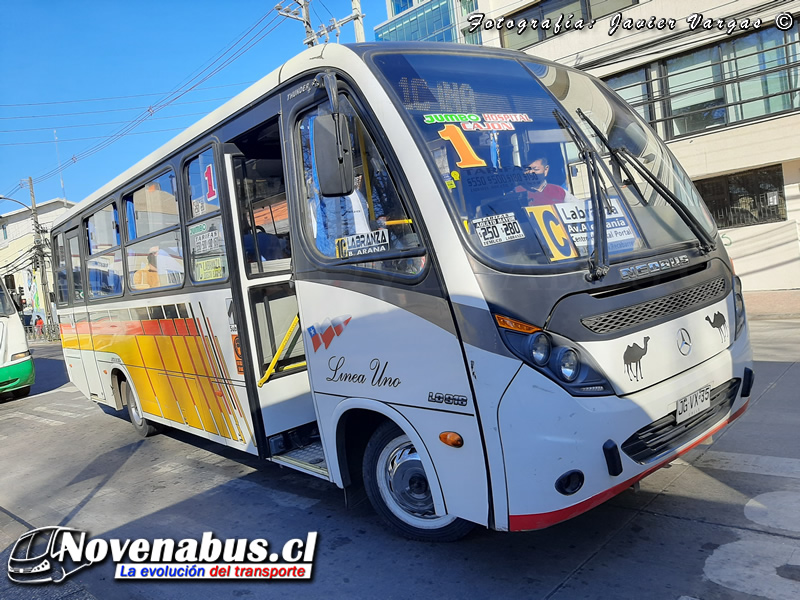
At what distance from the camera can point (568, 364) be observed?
9.98ft

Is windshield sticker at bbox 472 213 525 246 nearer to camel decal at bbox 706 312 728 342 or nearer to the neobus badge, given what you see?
the neobus badge

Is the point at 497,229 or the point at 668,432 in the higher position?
the point at 497,229

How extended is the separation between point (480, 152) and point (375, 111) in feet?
2.03

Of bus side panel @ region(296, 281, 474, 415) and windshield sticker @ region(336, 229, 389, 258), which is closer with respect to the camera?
bus side panel @ region(296, 281, 474, 415)

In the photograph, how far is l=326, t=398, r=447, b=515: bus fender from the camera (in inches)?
136

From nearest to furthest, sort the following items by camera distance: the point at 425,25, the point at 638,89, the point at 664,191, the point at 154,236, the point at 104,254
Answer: the point at 664,191, the point at 154,236, the point at 104,254, the point at 638,89, the point at 425,25

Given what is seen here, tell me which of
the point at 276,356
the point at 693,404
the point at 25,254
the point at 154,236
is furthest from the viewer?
the point at 25,254

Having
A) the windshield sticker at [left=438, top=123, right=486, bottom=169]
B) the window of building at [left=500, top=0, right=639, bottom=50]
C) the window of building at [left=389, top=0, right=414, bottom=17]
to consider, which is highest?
the window of building at [left=389, top=0, right=414, bottom=17]

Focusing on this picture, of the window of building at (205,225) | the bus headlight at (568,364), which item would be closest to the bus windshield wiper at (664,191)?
the bus headlight at (568,364)

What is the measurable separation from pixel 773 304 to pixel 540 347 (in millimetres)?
12302

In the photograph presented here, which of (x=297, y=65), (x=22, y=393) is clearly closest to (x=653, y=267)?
(x=297, y=65)

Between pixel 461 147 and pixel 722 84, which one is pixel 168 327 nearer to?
pixel 461 147

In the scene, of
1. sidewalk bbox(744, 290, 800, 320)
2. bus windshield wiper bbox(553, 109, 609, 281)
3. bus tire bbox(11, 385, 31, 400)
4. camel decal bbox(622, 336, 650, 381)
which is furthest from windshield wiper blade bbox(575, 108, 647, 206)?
bus tire bbox(11, 385, 31, 400)

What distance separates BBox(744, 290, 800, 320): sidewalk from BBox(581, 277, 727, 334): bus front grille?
9431 millimetres
